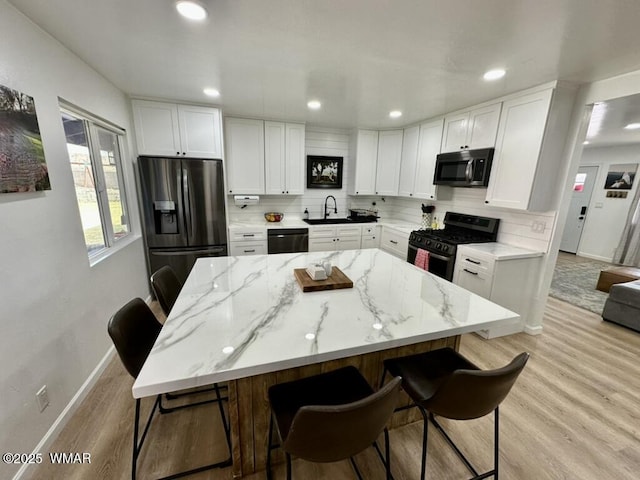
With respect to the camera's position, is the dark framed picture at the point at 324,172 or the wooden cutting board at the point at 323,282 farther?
the dark framed picture at the point at 324,172

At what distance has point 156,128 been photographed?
3.11 metres

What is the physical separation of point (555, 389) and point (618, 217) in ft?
18.0

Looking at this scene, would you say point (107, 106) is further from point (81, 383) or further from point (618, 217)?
point (618, 217)

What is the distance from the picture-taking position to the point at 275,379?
134 cm

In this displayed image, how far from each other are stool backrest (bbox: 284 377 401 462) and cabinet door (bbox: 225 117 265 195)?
11.5ft

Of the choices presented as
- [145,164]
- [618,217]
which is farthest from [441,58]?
[618,217]

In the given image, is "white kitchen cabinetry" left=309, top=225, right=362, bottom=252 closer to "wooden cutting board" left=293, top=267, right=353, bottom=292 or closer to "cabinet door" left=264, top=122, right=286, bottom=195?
"cabinet door" left=264, top=122, right=286, bottom=195

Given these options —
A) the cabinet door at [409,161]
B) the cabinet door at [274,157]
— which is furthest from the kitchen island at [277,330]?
the cabinet door at [409,161]

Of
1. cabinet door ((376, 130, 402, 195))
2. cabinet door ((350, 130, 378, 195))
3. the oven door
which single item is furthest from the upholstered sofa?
cabinet door ((350, 130, 378, 195))

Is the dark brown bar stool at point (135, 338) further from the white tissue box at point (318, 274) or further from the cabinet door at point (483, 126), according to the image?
the cabinet door at point (483, 126)

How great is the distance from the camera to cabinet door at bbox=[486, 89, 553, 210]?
2.44 metres

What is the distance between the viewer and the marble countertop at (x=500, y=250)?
8.45 feet

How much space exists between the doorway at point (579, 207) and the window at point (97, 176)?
8.31 meters

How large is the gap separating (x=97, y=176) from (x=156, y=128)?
1012 millimetres
